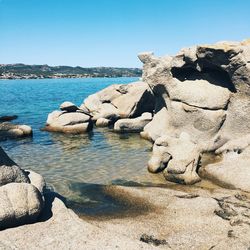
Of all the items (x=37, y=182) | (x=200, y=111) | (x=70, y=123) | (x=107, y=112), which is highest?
(x=200, y=111)

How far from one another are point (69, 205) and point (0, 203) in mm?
5452

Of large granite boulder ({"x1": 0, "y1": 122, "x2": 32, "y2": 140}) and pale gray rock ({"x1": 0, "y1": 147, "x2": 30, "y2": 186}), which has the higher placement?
pale gray rock ({"x1": 0, "y1": 147, "x2": 30, "y2": 186})

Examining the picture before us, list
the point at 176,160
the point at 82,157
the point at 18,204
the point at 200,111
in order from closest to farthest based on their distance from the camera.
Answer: the point at 18,204 < the point at 176,160 < the point at 82,157 < the point at 200,111

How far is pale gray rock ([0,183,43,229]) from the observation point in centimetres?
1589

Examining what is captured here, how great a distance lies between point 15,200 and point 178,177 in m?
11.4

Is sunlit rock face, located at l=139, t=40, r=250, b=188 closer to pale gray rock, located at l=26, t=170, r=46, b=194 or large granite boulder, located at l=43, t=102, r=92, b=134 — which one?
pale gray rock, located at l=26, t=170, r=46, b=194

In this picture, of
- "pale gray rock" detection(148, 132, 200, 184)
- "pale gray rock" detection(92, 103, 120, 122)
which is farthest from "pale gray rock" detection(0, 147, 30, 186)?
"pale gray rock" detection(92, 103, 120, 122)

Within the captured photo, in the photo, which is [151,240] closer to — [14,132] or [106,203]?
[106,203]

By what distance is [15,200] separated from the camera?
16.3 meters

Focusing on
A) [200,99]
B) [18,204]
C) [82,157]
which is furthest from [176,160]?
[18,204]

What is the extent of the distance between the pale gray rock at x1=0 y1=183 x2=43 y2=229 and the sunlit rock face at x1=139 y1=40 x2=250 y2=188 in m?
11.2

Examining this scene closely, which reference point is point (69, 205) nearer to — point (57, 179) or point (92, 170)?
point (57, 179)

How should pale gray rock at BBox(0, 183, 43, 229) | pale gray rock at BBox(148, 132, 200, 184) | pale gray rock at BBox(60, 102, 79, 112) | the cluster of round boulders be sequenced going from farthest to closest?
pale gray rock at BBox(60, 102, 79, 112)
the cluster of round boulders
pale gray rock at BBox(148, 132, 200, 184)
pale gray rock at BBox(0, 183, 43, 229)

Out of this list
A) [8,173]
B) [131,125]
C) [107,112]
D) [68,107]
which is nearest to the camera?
[8,173]
